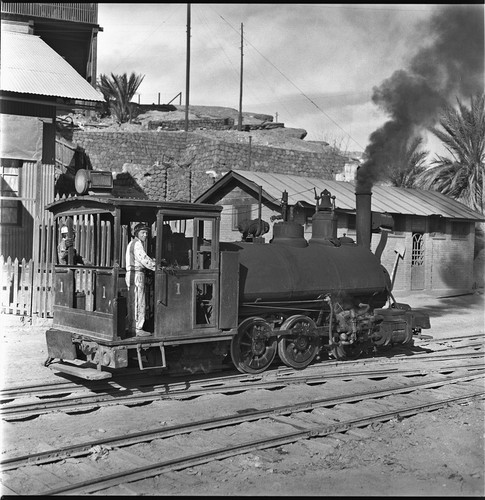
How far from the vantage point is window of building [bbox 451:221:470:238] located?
26.0 meters

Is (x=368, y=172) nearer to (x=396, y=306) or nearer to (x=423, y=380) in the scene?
(x=396, y=306)

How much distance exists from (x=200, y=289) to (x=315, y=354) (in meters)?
2.79

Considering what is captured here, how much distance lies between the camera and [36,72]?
766 inches

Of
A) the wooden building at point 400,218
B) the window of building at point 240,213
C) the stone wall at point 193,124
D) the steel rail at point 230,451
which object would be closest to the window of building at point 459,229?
the wooden building at point 400,218

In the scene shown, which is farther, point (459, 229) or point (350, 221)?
point (459, 229)

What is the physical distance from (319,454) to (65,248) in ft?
16.9

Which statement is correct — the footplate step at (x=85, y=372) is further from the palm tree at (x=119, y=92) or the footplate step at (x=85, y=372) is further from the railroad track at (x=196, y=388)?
the palm tree at (x=119, y=92)

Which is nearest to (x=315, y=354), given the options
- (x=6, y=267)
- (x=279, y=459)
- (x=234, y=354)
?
(x=234, y=354)

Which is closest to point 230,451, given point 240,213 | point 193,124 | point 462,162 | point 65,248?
point 65,248

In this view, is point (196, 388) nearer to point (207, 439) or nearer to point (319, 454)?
point (207, 439)

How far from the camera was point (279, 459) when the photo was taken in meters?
6.13

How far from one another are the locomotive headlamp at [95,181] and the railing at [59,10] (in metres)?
15.4

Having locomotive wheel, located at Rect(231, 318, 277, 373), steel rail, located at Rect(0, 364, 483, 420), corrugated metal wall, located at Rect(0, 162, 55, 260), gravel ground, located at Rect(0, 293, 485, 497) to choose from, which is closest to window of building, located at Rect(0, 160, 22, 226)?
corrugated metal wall, located at Rect(0, 162, 55, 260)

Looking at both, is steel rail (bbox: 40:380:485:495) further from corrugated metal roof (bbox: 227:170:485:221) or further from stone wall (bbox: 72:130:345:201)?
stone wall (bbox: 72:130:345:201)
